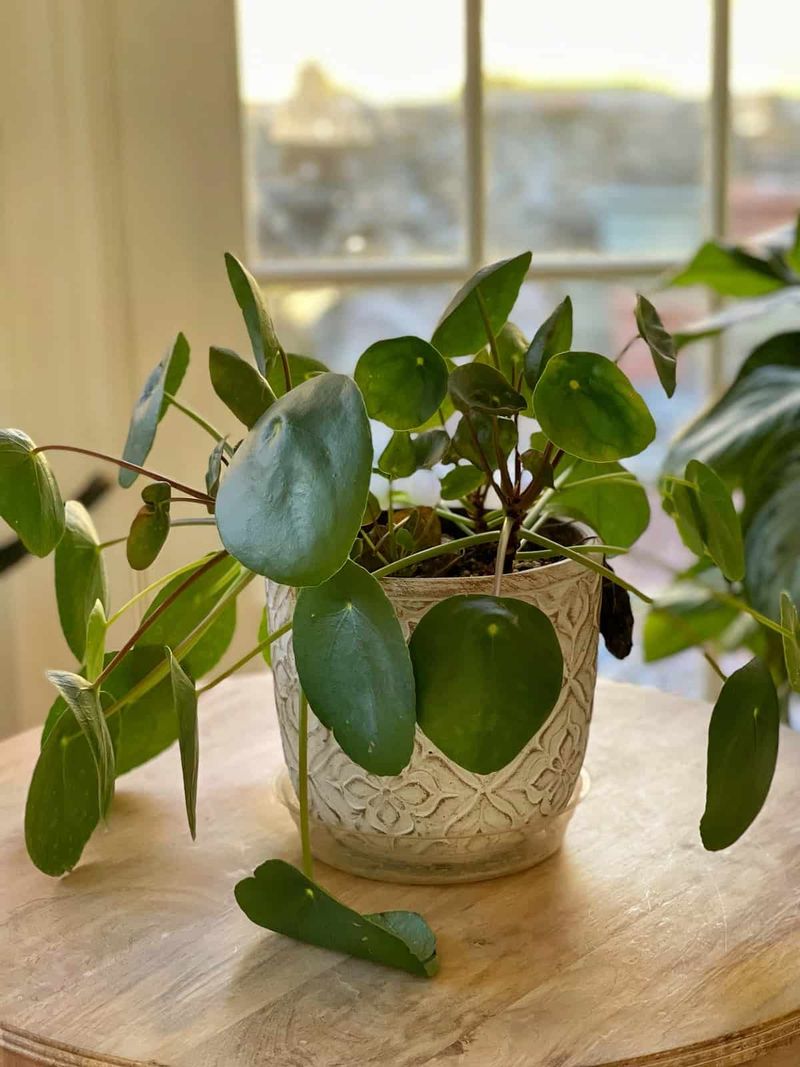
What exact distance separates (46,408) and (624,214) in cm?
77

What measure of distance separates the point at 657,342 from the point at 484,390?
102 millimetres

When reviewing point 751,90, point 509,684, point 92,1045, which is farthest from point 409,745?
point 751,90

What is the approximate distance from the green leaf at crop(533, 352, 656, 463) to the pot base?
0.24m

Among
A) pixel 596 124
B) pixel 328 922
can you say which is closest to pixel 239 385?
pixel 328 922

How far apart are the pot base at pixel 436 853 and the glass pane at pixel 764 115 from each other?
1.14 metres

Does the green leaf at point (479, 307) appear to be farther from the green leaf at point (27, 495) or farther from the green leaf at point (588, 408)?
the green leaf at point (27, 495)

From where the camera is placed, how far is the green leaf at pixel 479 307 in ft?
2.29

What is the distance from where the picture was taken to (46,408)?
54.2 inches

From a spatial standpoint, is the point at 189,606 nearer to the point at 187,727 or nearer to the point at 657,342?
the point at 187,727

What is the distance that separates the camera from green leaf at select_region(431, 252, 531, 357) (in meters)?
0.70

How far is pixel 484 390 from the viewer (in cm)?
66

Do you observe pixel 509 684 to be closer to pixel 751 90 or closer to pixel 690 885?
pixel 690 885

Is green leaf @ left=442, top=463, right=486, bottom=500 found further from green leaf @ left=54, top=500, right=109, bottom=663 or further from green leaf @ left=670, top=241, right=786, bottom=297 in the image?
green leaf @ left=670, top=241, right=786, bottom=297

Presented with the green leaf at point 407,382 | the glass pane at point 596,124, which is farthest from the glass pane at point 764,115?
the green leaf at point 407,382
